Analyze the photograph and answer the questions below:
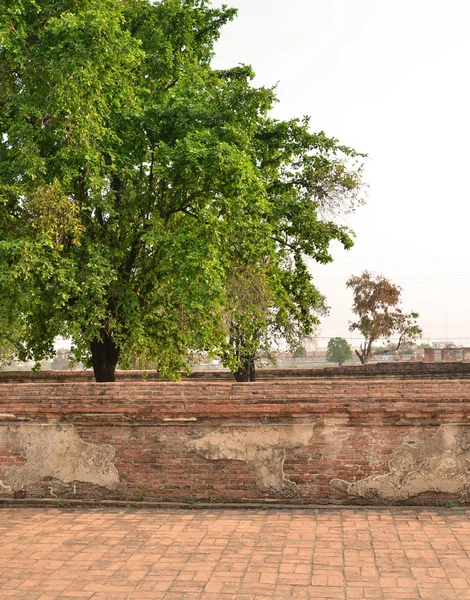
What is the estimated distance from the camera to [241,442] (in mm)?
8125

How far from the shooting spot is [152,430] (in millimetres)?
8297

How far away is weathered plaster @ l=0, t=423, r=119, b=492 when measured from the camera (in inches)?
329

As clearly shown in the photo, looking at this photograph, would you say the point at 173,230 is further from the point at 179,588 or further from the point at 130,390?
the point at 179,588

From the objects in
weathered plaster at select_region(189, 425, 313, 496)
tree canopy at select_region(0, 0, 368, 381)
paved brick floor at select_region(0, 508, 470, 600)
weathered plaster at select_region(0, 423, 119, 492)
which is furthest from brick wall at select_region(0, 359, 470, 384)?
paved brick floor at select_region(0, 508, 470, 600)

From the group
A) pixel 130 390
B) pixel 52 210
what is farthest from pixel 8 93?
pixel 130 390

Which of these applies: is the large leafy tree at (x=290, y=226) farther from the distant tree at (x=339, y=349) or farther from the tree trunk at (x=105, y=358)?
the distant tree at (x=339, y=349)

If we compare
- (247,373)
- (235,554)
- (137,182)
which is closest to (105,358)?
(137,182)

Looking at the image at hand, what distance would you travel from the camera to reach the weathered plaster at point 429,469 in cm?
784

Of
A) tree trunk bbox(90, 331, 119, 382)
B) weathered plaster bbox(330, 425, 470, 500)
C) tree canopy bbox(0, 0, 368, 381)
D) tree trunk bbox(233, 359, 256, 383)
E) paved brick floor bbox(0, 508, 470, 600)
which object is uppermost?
tree canopy bbox(0, 0, 368, 381)

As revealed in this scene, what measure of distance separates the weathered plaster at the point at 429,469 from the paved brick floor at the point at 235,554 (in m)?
0.26

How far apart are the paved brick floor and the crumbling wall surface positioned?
315 mm

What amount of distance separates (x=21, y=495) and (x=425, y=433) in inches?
197

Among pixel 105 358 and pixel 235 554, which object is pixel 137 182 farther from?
pixel 235 554

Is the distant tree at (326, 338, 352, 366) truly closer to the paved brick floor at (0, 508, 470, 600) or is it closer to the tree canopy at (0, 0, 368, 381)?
the tree canopy at (0, 0, 368, 381)
